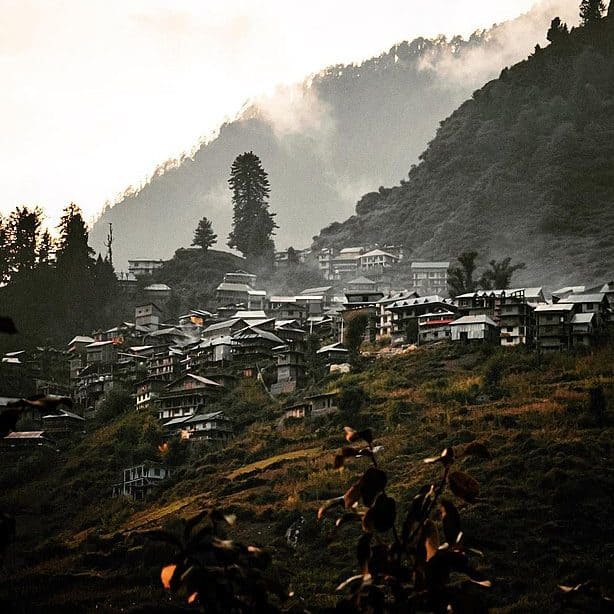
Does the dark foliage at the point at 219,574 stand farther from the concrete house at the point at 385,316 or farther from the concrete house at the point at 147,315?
the concrete house at the point at 147,315

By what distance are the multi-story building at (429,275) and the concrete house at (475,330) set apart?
1911 inches

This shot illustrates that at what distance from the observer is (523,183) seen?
171375 millimetres

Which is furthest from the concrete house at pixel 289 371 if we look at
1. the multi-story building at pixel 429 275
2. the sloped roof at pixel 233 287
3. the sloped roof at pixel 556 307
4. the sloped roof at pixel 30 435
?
the multi-story building at pixel 429 275

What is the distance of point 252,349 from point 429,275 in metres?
48.4

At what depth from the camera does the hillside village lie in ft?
254

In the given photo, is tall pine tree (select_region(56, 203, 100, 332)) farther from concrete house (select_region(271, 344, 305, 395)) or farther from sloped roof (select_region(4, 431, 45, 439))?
concrete house (select_region(271, 344, 305, 395))

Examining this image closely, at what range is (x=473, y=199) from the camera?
165m

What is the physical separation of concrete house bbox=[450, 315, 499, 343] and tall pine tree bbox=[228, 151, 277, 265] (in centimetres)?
7233

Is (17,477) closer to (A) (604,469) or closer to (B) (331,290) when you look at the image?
(A) (604,469)

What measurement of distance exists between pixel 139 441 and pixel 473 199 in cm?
9994

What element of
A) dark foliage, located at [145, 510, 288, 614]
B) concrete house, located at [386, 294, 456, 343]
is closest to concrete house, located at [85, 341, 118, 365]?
concrete house, located at [386, 294, 456, 343]

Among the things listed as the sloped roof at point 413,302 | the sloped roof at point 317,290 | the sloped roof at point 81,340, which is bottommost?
the sloped roof at point 81,340

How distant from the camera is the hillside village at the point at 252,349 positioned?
77438mm

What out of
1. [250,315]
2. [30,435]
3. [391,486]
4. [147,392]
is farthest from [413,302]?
[391,486]
